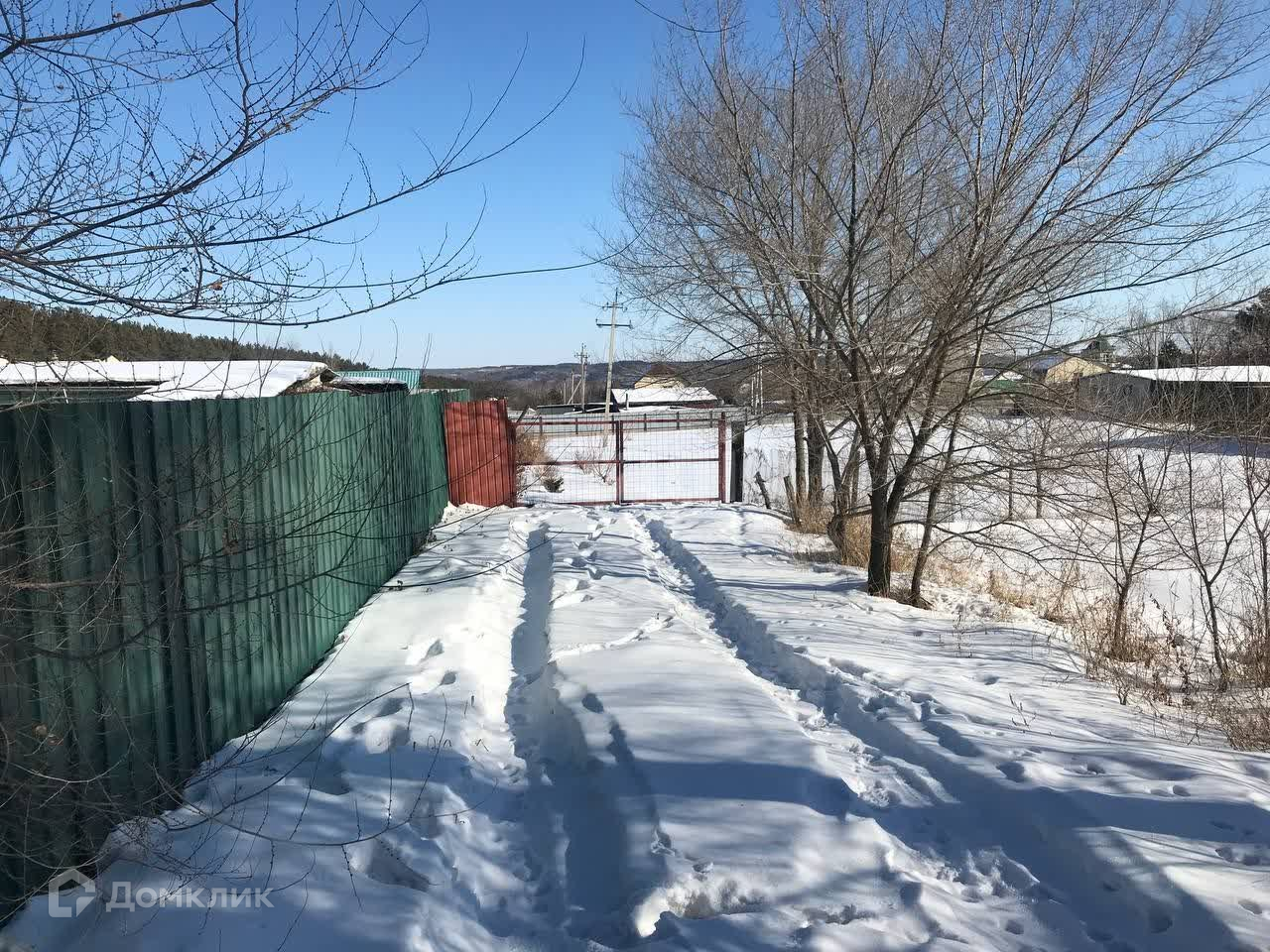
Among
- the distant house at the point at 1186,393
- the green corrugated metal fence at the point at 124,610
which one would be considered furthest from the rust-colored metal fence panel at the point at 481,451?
the distant house at the point at 1186,393

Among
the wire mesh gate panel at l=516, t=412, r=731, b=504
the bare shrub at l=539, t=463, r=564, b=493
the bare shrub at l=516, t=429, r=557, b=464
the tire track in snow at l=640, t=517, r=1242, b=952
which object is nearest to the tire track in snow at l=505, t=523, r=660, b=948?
the tire track in snow at l=640, t=517, r=1242, b=952

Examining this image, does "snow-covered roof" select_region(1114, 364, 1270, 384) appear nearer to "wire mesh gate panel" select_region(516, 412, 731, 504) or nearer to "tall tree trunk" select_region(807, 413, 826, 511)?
"tall tree trunk" select_region(807, 413, 826, 511)

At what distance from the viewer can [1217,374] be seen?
7.30 meters

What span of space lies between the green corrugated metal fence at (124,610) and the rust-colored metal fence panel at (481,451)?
6.87 metres

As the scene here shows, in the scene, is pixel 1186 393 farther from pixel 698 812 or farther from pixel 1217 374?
pixel 698 812

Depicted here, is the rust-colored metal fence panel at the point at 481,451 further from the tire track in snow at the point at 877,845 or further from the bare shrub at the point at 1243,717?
the bare shrub at the point at 1243,717

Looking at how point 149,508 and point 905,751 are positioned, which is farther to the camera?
point 905,751

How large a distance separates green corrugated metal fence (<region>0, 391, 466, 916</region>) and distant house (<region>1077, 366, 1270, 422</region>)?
20.8 feet

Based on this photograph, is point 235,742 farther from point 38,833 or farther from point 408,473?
point 408,473

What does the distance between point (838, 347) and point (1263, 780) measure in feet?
15.2

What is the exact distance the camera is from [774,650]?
253 inches

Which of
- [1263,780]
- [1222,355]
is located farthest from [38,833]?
[1222,355]

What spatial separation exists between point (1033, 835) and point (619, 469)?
1291 centimetres

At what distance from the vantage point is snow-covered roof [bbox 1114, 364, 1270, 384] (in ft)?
23.3
